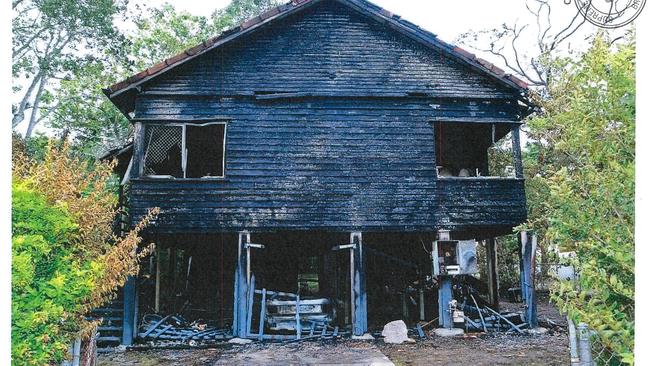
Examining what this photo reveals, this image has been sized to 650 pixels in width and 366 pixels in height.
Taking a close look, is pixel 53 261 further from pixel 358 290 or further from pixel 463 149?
pixel 463 149

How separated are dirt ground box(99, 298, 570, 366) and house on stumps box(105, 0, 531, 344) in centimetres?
115

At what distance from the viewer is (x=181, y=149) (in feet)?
44.5

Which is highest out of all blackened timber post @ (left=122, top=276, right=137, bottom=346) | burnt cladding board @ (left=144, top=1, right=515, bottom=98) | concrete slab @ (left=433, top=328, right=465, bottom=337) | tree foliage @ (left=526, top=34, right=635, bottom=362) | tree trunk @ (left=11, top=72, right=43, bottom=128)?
tree trunk @ (left=11, top=72, right=43, bottom=128)

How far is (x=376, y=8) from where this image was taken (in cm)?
1305

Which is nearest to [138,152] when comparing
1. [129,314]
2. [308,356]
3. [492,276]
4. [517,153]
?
[129,314]

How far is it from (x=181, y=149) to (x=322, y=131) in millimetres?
4078

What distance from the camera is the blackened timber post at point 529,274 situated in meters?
12.9

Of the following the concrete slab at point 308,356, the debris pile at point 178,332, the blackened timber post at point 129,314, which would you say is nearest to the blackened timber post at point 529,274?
the concrete slab at point 308,356

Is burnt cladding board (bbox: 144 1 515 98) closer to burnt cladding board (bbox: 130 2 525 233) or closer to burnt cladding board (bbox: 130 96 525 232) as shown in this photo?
burnt cladding board (bbox: 130 2 525 233)

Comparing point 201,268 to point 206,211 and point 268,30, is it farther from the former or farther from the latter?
point 268,30

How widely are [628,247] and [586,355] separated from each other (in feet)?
2.95

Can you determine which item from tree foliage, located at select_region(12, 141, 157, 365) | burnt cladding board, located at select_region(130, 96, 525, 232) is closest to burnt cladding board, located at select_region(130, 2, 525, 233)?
burnt cladding board, located at select_region(130, 96, 525, 232)

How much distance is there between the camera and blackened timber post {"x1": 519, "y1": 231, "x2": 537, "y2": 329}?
42.2ft

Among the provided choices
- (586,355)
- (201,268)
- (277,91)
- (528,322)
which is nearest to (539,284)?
(528,322)
